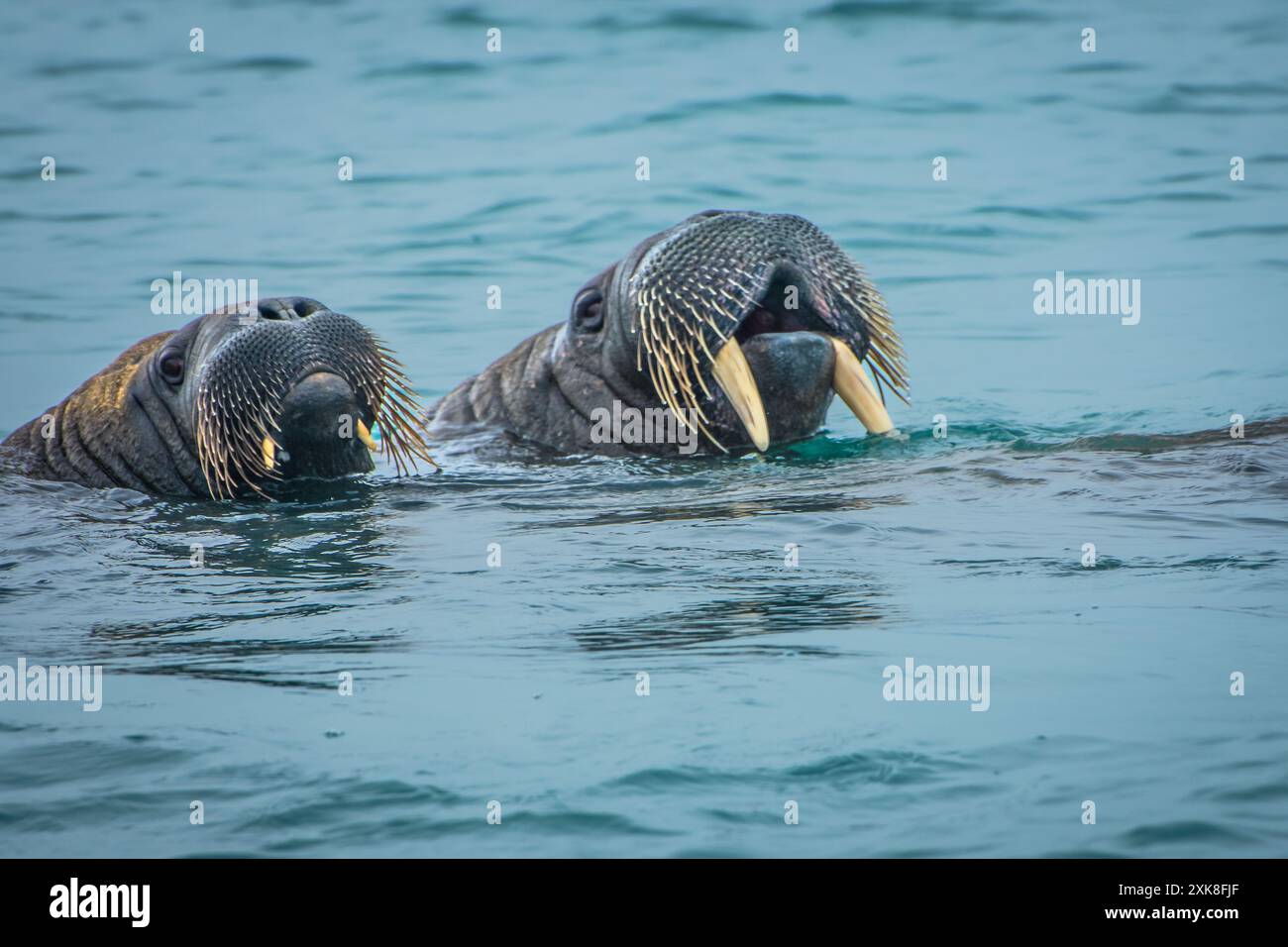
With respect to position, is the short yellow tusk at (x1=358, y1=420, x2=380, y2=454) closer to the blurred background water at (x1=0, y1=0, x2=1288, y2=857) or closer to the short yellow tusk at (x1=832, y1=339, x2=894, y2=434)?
the blurred background water at (x1=0, y1=0, x2=1288, y2=857)

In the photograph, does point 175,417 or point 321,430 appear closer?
point 321,430

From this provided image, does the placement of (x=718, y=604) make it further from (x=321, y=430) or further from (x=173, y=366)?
(x=173, y=366)

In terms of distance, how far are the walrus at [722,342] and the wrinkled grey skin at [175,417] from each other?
1.17 m

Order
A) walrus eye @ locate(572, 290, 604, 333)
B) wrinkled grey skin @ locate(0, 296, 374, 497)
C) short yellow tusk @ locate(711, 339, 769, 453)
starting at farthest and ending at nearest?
walrus eye @ locate(572, 290, 604, 333)
short yellow tusk @ locate(711, 339, 769, 453)
wrinkled grey skin @ locate(0, 296, 374, 497)

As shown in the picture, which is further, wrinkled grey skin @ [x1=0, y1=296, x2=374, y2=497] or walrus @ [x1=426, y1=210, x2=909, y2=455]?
walrus @ [x1=426, y1=210, x2=909, y2=455]

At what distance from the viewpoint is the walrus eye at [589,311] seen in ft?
28.2

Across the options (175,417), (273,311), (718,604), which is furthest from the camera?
(175,417)

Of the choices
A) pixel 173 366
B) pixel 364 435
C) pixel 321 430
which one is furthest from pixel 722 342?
pixel 173 366

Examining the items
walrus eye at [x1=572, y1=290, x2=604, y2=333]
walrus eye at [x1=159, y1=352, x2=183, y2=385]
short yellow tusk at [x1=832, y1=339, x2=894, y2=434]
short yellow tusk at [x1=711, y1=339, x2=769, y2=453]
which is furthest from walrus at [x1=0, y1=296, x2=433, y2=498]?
short yellow tusk at [x1=832, y1=339, x2=894, y2=434]

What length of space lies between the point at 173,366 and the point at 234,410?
58 cm

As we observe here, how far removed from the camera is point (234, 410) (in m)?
7.62

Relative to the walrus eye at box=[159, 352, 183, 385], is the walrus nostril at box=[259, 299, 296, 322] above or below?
above

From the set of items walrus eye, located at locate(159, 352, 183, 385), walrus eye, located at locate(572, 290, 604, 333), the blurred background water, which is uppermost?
walrus eye, located at locate(572, 290, 604, 333)

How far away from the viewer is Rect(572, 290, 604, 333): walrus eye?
8.59 m
